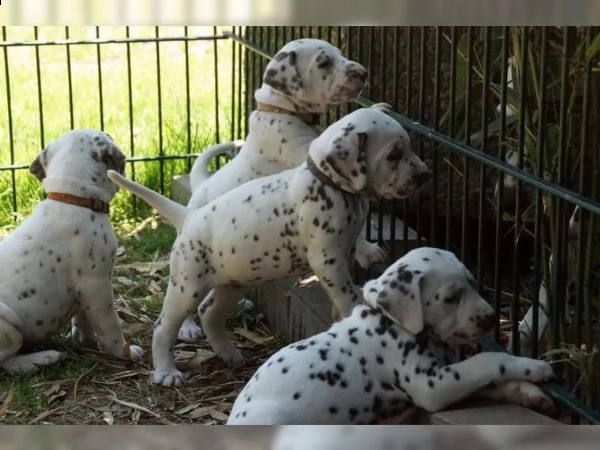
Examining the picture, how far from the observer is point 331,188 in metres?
4.50

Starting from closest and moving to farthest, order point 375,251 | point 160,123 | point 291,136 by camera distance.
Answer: point 375,251 < point 291,136 < point 160,123

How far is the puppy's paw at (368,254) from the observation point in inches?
193

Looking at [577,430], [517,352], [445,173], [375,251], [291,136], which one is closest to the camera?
[577,430]

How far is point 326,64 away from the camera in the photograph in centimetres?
514

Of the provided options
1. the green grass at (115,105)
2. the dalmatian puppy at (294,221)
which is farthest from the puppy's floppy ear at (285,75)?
the green grass at (115,105)

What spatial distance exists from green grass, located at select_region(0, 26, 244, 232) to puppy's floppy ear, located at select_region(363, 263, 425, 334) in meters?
4.31

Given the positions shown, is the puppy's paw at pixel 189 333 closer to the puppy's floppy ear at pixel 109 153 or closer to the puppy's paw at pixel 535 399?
the puppy's floppy ear at pixel 109 153

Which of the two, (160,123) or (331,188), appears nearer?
(331,188)

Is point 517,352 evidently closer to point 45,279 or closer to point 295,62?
point 295,62

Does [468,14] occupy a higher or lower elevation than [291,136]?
higher

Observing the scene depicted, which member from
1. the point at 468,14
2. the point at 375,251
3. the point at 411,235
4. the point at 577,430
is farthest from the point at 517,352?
the point at 468,14

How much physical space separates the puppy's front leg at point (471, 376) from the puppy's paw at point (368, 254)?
1.19 metres

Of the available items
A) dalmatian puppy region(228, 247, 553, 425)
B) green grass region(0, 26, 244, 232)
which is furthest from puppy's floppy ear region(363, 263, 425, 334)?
green grass region(0, 26, 244, 232)

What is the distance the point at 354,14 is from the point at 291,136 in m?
3.30
